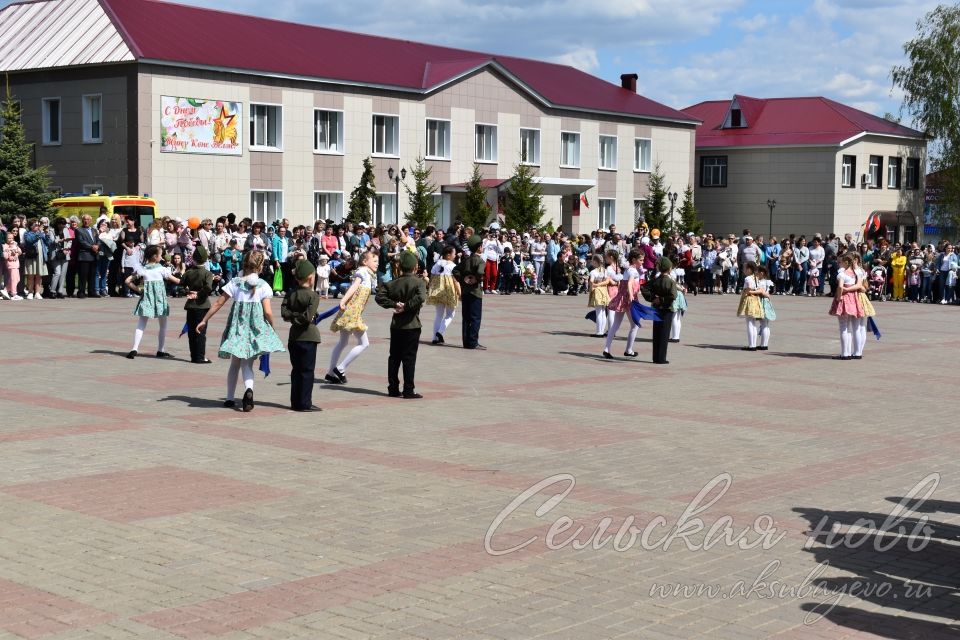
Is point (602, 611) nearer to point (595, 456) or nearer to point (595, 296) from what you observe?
point (595, 456)

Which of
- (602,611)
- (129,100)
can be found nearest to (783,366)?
(602,611)

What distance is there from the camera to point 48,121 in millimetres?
43062

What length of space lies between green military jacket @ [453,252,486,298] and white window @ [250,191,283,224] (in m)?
24.9

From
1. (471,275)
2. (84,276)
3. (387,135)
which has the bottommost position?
(84,276)

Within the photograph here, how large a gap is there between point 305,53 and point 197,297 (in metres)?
31.8

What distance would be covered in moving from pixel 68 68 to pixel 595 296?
26596mm

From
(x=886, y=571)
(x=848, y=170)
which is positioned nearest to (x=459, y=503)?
(x=886, y=571)

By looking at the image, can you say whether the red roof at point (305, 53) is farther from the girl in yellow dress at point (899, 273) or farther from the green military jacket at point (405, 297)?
the green military jacket at point (405, 297)

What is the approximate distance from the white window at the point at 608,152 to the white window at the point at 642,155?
1.53 m

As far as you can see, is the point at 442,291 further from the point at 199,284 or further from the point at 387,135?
the point at 387,135

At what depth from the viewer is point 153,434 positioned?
11.2m

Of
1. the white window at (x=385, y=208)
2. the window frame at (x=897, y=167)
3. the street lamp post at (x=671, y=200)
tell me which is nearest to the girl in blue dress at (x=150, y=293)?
the white window at (x=385, y=208)

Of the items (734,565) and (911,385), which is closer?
(734,565)

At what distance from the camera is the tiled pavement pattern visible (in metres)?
6.32
